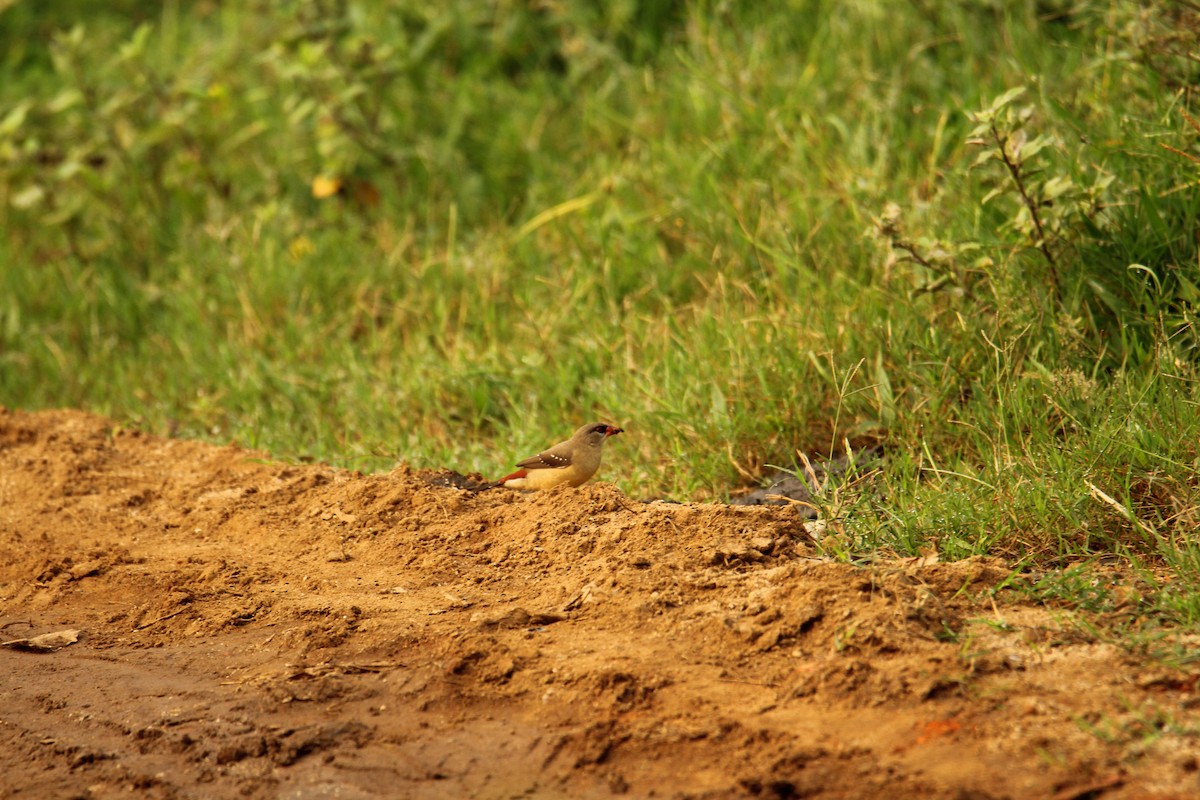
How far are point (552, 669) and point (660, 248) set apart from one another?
11.2 ft

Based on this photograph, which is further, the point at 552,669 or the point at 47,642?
the point at 47,642

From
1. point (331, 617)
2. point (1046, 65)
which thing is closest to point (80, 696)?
point (331, 617)

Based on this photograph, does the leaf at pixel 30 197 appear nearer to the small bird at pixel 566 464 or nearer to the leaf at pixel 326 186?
the leaf at pixel 326 186

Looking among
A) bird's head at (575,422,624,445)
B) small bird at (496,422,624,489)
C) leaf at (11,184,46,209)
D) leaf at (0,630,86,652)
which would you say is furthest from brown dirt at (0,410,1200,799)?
leaf at (11,184,46,209)

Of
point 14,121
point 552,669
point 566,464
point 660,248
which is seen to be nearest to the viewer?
point 552,669

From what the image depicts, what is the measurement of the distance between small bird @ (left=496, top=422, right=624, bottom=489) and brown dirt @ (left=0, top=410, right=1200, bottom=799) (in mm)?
176

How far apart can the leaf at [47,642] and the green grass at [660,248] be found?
1636mm

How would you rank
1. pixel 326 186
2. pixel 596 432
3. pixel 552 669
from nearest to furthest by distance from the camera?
1. pixel 552 669
2. pixel 596 432
3. pixel 326 186

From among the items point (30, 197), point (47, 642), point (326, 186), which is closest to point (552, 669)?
point (47, 642)

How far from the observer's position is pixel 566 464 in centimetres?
485

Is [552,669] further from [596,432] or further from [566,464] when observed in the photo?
[596,432]

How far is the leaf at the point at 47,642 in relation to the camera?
13.6ft

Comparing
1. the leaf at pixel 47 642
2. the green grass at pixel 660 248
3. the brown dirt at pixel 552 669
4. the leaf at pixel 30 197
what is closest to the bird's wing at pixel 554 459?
the brown dirt at pixel 552 669

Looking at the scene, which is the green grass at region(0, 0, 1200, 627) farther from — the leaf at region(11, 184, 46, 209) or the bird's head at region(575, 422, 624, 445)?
the bird's head at region(575, 422, 624, 445)
